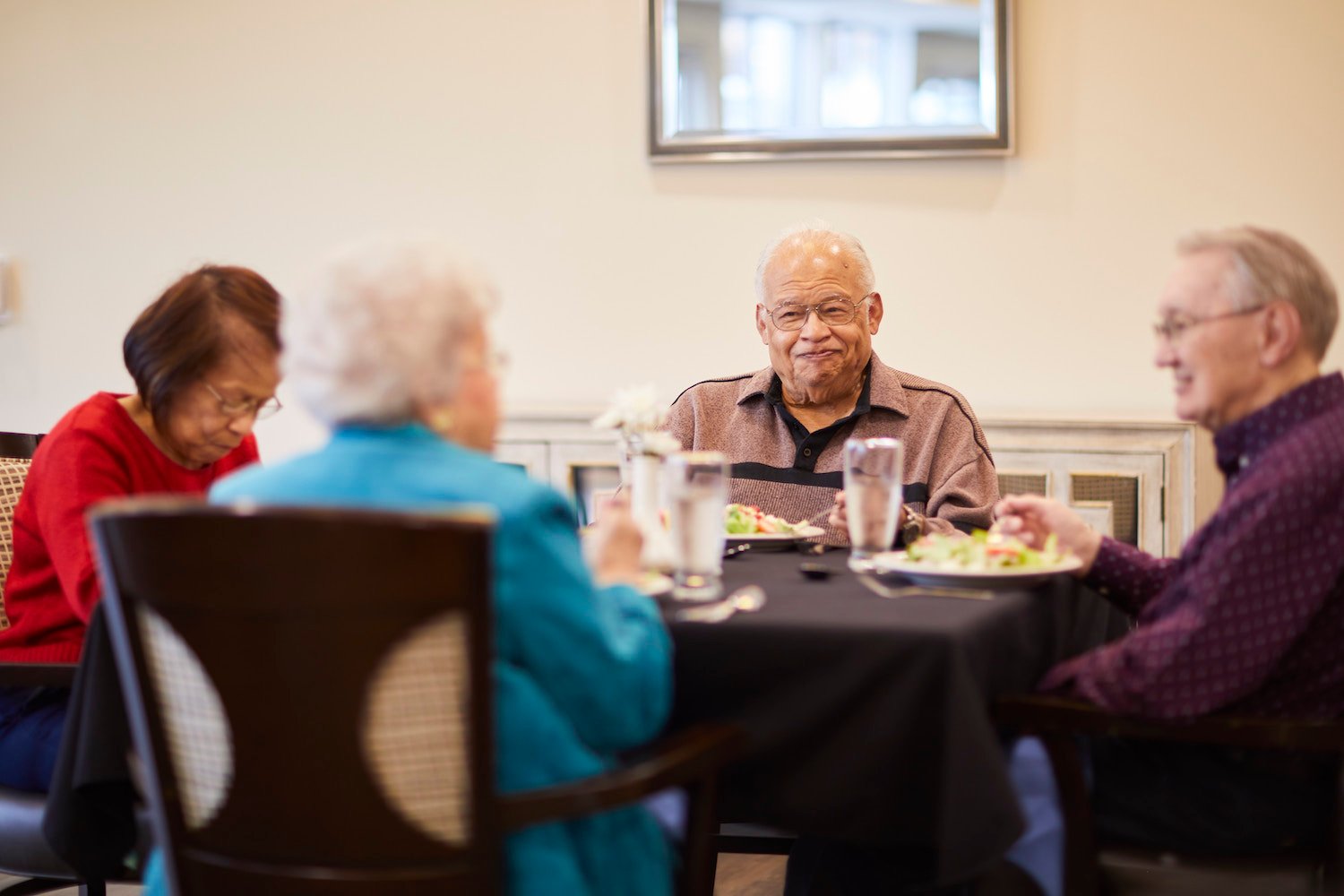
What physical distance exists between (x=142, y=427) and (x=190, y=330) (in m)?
0.22

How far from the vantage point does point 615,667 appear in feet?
4.07

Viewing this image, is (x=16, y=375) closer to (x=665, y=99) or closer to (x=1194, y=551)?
(x=665, y=99)

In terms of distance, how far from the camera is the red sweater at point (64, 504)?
6.43 feet

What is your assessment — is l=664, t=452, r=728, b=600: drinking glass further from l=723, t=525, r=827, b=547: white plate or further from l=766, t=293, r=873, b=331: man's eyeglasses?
l=766, t=293, r=873, b=331: man's eyeglasses

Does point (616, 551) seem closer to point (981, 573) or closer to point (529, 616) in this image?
point (529, 616)

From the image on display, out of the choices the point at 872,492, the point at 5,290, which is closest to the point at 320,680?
the point at 872,492

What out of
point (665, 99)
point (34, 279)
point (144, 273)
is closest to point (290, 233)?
point (144, 273)

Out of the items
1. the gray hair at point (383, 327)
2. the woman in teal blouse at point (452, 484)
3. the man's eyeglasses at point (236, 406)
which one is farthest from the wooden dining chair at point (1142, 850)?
the man's eyeglasses at point (236, 406)

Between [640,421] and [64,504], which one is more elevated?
[640,421]

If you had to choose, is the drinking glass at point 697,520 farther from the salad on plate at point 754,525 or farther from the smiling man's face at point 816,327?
the smiling man's face at point 816,327

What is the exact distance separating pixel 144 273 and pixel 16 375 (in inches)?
19.5

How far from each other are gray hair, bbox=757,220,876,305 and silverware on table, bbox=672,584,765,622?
116 centimetres

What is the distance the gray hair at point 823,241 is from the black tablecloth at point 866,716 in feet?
3.97

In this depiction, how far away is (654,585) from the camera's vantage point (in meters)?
1.67
